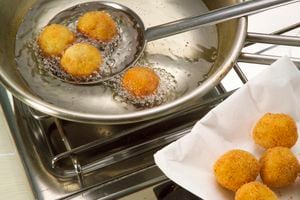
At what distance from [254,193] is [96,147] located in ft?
0.97

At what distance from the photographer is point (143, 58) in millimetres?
Result: 935

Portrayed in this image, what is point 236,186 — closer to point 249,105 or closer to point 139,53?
point 249,105

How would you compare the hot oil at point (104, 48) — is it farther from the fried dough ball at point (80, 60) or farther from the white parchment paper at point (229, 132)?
the white parchment paper at point (229, 132)

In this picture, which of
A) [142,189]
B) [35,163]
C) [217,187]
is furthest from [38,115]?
[217,187]

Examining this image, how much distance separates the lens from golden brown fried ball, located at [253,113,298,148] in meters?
0.75

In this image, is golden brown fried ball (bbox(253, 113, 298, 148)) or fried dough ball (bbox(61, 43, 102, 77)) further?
fried dough ball (bbox(61, 43, 102, 77))

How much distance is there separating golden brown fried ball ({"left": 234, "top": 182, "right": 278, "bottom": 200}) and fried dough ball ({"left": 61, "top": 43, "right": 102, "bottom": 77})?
35cm

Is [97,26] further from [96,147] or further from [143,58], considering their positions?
[96,147]

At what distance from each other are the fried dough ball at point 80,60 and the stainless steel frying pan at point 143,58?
30 mm

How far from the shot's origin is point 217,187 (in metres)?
0.73

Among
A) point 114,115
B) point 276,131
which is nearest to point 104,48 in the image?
point 114,115

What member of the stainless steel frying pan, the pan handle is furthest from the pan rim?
the pan handle

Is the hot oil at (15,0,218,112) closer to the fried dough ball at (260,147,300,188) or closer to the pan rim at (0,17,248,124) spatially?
the pan rim at (0,17,248,124)

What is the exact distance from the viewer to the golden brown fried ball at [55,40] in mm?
892
